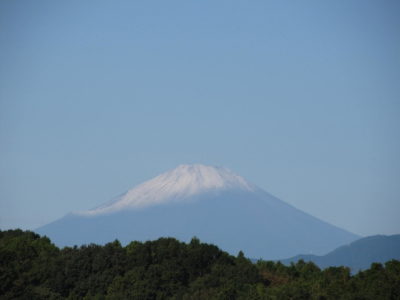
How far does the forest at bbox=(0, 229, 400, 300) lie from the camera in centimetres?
7569

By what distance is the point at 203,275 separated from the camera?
84125 millimetres

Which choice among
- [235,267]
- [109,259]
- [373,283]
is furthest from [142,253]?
[373,283]

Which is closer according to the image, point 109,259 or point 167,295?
point 167,295

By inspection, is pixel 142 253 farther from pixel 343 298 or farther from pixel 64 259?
pixel 343 298

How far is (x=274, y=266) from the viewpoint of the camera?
92.4 metres

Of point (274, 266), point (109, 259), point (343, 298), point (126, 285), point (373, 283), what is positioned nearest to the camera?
point (343, 298)

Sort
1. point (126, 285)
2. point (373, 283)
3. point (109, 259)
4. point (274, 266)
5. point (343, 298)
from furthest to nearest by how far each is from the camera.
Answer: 1. point (274, 266)
2. point (109, 259)
3. point (126, 285)
4. point (373, 283)
5. point (343, 298)

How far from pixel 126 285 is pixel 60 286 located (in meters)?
8.18

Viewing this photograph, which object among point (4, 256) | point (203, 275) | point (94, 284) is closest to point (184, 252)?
point (203, 275)

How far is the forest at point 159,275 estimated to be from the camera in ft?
248

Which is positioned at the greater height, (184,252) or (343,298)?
(184,252)

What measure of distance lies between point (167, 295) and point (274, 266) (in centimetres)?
1637

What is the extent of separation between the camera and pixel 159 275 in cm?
8206

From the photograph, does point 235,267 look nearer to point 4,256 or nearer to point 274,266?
point 274,266
